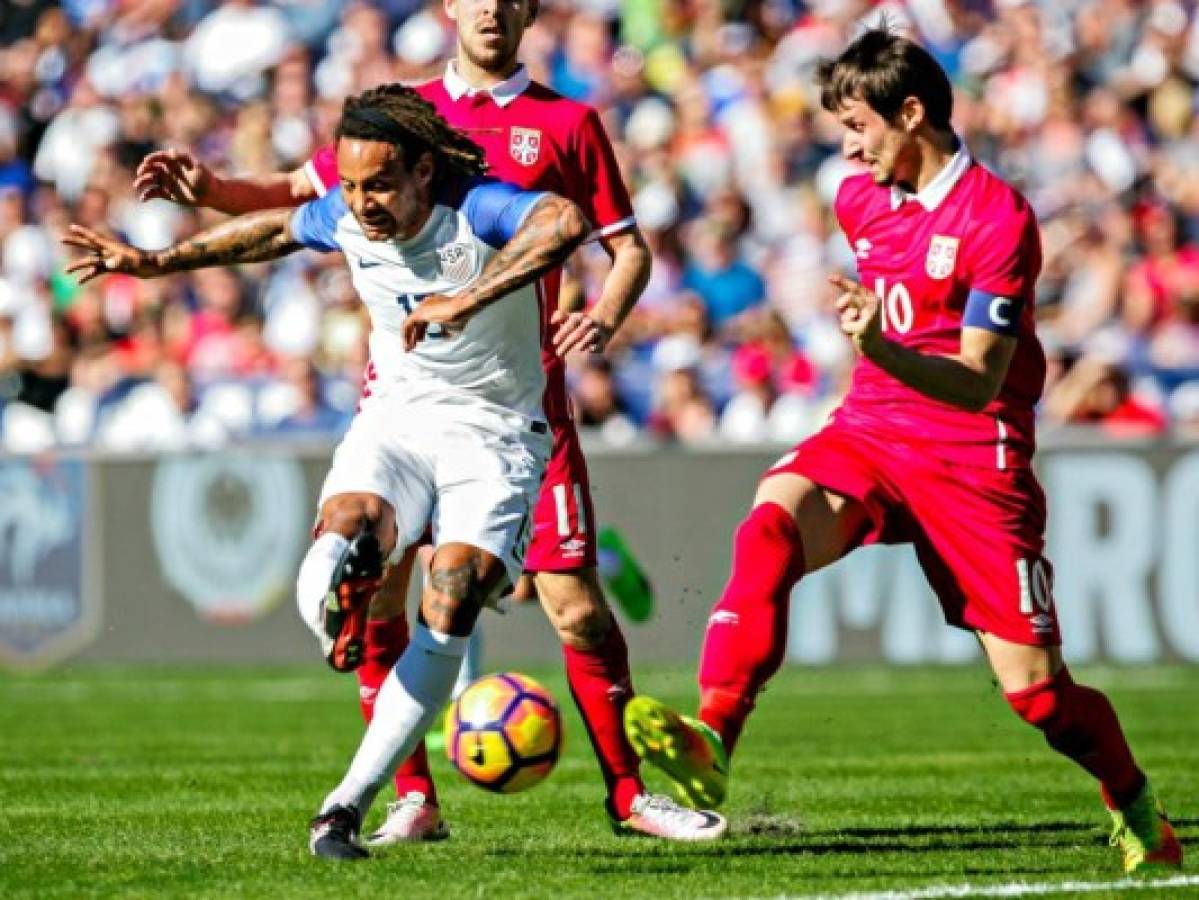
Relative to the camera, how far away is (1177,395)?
57.0 ft

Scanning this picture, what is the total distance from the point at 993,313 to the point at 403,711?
6.81 ft

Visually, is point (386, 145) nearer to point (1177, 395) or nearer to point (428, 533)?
point (428, 533)

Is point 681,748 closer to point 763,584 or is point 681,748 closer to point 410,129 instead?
point 763,584

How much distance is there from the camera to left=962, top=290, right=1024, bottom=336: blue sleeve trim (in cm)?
745

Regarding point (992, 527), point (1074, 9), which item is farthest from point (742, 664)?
point (1074, 9)

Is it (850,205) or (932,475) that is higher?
(850,205)

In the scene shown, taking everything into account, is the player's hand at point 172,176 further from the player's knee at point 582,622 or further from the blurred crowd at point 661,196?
the blurred crowd at point 661,196

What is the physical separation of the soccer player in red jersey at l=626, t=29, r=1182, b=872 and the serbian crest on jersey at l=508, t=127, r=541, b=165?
1090 mm

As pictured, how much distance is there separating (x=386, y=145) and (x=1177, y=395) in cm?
1094

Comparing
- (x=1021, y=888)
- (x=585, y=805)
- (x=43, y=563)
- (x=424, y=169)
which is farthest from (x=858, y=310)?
(x=43, y=563)

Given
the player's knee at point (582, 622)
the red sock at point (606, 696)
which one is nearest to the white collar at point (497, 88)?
the player's knee at point (582, 622)

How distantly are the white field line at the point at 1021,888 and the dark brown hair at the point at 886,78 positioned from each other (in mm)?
2368

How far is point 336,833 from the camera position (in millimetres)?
7426

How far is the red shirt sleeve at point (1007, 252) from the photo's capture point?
7.53 m
